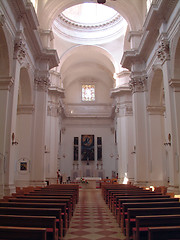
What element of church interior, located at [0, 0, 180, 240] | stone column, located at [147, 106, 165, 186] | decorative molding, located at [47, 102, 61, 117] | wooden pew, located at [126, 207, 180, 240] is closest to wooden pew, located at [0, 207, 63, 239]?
church interior, located at [0, 0, 180, 240]

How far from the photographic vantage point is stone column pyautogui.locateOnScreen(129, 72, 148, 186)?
14750 millimetres

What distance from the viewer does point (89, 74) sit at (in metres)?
31.5

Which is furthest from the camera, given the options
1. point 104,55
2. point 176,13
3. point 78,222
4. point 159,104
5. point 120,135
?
point 104,55

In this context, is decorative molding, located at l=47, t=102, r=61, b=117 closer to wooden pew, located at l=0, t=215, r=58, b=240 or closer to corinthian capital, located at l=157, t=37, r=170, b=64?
corinthian capital, located at l=157, t=37, r=170, b=64

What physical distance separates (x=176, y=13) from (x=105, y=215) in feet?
26.0

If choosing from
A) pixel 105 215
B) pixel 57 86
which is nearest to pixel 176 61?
pixel 105 215

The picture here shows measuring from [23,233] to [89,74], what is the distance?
95.3 feet

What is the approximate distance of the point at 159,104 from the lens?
1491 cm

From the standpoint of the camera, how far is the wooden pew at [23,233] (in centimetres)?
330

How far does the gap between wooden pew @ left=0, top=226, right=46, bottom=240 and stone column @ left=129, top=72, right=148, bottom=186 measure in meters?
12.0

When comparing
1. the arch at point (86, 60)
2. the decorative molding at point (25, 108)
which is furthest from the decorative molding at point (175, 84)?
the arch at point (86, 60)

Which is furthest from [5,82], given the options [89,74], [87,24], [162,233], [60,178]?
[89,74]

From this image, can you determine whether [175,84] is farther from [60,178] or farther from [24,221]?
[60,178]

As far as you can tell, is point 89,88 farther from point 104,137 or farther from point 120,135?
point 120,135
